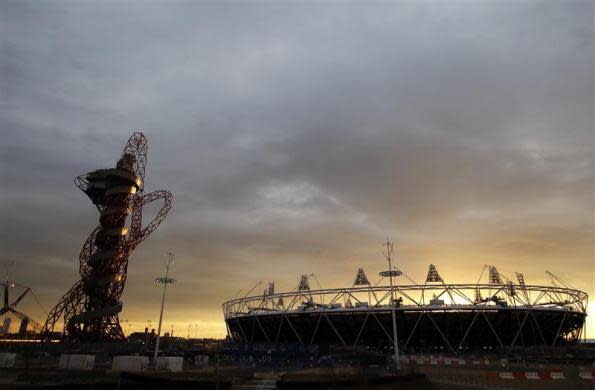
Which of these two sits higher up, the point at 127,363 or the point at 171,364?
the point at 127,363

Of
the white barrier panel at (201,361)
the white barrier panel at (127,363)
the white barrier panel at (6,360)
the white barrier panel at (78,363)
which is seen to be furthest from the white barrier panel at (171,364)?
the white barrier panel at (6,360)

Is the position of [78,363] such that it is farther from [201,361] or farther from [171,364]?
[201,361]

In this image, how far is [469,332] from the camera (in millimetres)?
80562

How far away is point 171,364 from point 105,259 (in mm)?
34797

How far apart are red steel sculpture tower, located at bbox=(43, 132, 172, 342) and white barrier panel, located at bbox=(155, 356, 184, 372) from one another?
94.7 ft

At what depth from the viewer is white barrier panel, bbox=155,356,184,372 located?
39844 mm

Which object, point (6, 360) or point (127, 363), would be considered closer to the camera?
point (127, 363)

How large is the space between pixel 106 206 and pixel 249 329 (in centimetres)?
4621

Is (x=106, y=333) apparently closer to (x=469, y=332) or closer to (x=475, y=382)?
(x=475, y=382)

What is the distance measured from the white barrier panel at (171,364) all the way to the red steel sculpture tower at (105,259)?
94.7 ft

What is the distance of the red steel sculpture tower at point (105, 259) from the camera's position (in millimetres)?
66188

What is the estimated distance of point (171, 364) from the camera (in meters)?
40.2

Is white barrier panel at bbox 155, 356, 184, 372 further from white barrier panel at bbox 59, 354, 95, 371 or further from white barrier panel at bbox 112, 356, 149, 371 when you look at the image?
white barrier panel at bbox 59, 354, 95, 371

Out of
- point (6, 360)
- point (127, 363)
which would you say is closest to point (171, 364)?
point (127, 363)
